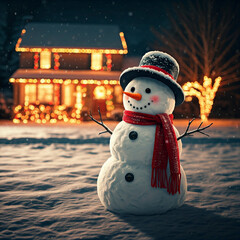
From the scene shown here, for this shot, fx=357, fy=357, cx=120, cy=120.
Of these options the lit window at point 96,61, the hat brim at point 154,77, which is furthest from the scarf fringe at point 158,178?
the lit window at point 96,61

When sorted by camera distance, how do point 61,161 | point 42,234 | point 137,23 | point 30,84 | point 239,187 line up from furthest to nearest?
point 137,23, point 30,84, point 61,161, point 239,187, point 42,234

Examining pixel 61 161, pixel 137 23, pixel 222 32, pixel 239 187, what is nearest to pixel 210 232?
pixel 239 187

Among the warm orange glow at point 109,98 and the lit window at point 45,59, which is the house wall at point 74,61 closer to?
the lit window at point 45,59

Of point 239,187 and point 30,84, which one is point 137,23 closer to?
point 30,84

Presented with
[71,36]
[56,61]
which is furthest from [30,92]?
[71,36]

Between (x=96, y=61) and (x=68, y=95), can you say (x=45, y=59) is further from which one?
(x=96, y=61)

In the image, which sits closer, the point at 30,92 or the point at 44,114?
the point at 44,114

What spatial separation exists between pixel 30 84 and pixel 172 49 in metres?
9.74

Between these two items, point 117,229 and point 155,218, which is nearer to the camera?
point 117,229

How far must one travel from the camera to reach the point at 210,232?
13.1 feet

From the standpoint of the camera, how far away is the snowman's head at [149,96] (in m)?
4.57

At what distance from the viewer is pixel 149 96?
457cm

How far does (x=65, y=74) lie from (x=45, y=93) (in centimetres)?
200

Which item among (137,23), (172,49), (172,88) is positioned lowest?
(172,88)
